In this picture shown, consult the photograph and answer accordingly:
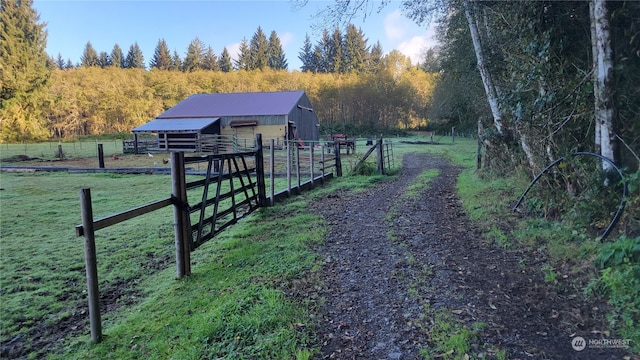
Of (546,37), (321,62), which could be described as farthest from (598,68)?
(321,62)

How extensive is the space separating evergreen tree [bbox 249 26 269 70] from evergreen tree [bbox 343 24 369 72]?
63.1 feet

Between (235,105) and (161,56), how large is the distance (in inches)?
2437

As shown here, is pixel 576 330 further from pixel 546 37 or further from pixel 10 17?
pixel 10 17

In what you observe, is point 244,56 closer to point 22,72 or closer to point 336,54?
point 336,54

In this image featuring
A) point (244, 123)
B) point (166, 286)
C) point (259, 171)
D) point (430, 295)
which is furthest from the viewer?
point (244, 123)

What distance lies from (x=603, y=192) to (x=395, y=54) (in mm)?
61723

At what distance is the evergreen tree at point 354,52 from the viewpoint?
223 feet

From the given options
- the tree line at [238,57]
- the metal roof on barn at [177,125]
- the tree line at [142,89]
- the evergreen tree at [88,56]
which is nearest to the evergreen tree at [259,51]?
the tree line at [238,57]

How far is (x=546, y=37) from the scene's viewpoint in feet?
17.4

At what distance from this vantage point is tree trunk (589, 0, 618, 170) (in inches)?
168

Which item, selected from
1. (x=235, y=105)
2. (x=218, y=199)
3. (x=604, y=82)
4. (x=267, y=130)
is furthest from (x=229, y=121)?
(x=604, y=82)
